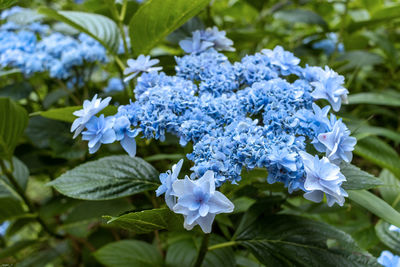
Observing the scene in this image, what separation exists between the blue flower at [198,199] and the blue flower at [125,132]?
0.69 feet

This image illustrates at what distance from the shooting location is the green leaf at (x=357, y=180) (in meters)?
0.75

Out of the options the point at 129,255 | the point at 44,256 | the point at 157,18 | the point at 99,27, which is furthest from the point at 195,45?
the point at 44,256

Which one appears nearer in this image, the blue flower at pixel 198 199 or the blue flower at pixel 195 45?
the blue flower at pixel 198 199

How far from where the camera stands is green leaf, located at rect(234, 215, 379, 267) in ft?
2.92

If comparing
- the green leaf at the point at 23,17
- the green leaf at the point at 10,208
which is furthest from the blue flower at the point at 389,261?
the green leaf at the point at 23,17

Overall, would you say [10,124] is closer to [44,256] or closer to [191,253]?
[191,253]

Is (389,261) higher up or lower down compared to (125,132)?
lower down

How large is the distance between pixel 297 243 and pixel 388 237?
0.90ft

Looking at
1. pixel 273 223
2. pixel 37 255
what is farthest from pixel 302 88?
pixel 37 255

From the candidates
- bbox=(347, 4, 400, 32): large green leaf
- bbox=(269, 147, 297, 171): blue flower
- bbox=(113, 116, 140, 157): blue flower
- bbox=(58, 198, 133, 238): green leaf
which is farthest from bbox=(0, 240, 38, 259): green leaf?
bbox=(347, 4, 400, 32): large green leaf

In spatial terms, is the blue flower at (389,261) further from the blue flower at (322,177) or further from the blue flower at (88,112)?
the blue flower at (88,112)

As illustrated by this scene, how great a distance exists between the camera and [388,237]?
1012mm

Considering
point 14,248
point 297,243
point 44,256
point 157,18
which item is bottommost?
point 44,256

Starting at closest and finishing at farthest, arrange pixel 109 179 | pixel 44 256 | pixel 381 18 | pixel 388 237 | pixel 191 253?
pixel 109 179
pixel 388 237
pixel 191 253
pixel 381 18
pixel 44 256
